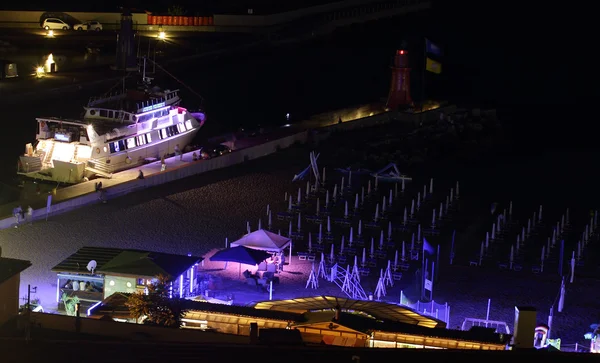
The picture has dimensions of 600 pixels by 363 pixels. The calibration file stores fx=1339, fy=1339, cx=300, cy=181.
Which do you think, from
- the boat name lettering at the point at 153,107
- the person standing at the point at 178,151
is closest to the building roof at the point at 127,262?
the boat name lettering at the point at 153,107

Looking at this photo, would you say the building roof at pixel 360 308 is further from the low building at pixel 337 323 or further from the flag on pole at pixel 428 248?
the flag on pole at pixel 428 248

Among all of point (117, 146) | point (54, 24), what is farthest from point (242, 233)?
point (54, 24)

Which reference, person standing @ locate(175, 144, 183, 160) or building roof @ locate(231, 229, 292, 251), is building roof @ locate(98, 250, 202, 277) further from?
person standing @ locate(175, 144, 183, 160)

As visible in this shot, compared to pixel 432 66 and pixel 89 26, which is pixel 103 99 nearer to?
pixel 432 66

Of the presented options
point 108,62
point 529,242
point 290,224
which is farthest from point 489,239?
point 108,62

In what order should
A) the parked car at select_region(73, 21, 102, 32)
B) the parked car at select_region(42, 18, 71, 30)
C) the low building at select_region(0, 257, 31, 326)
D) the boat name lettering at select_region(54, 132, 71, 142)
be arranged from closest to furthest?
the low building at select_region(0, 257, 31, 326) → the boat name lettering at select_region(54, 132, 71, 142) → the parked car at select_region(42, 18, 71, 30) → the parked car at select_region(73, 21, 102, 32)

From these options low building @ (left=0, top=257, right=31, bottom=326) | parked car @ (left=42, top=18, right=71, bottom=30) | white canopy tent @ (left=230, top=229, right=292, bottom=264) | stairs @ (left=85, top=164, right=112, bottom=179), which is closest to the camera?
low building @ (left=0, top=257, right=31, bottom=326)

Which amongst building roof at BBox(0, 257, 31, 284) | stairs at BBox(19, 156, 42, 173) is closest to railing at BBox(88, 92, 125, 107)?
stairs at BBox(19, 156, 42, 173)
